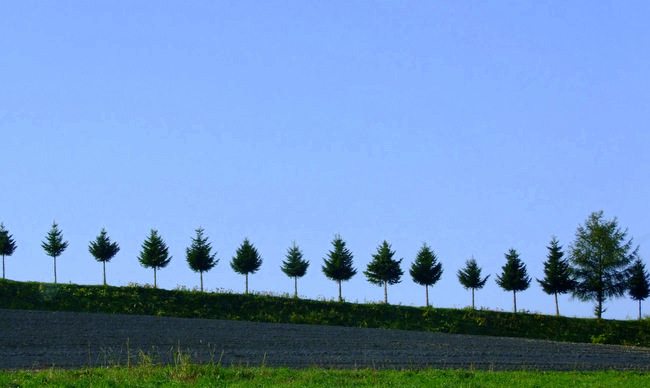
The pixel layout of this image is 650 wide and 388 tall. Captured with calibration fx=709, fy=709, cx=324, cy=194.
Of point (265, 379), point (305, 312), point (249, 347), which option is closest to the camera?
point (265, 379)

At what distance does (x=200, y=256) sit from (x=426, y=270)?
24.0 metres

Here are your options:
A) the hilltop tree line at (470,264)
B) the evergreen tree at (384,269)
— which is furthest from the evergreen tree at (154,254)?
the evergreen tree at (384,269)

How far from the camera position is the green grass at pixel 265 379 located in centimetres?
1789

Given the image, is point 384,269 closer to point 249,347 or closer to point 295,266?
point 295,266

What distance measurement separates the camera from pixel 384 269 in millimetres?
75062

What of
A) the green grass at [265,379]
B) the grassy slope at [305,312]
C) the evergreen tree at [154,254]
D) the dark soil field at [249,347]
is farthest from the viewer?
the evergreen tree at [154,254]

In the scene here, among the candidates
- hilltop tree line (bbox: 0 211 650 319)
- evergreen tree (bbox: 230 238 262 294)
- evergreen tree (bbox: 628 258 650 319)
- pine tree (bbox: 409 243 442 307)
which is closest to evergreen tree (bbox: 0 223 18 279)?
hilltop tree line (bbox: 0 211 650 319)

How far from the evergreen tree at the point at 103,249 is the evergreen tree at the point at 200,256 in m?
7.97

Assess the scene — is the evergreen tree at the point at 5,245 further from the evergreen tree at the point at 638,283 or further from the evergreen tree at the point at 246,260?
the evergreen tree at the point at 638,283

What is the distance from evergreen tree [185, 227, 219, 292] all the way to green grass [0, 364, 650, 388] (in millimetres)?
52974

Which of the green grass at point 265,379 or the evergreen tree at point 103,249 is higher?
the evergreen tree at point 103,249

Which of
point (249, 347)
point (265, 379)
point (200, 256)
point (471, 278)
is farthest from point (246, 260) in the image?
point (265, 379)

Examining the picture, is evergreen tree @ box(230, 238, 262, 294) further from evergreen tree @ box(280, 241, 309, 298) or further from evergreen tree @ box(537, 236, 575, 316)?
evergreen tree @ box(537, 236, 575, 316)

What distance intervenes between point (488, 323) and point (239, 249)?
2772cm
